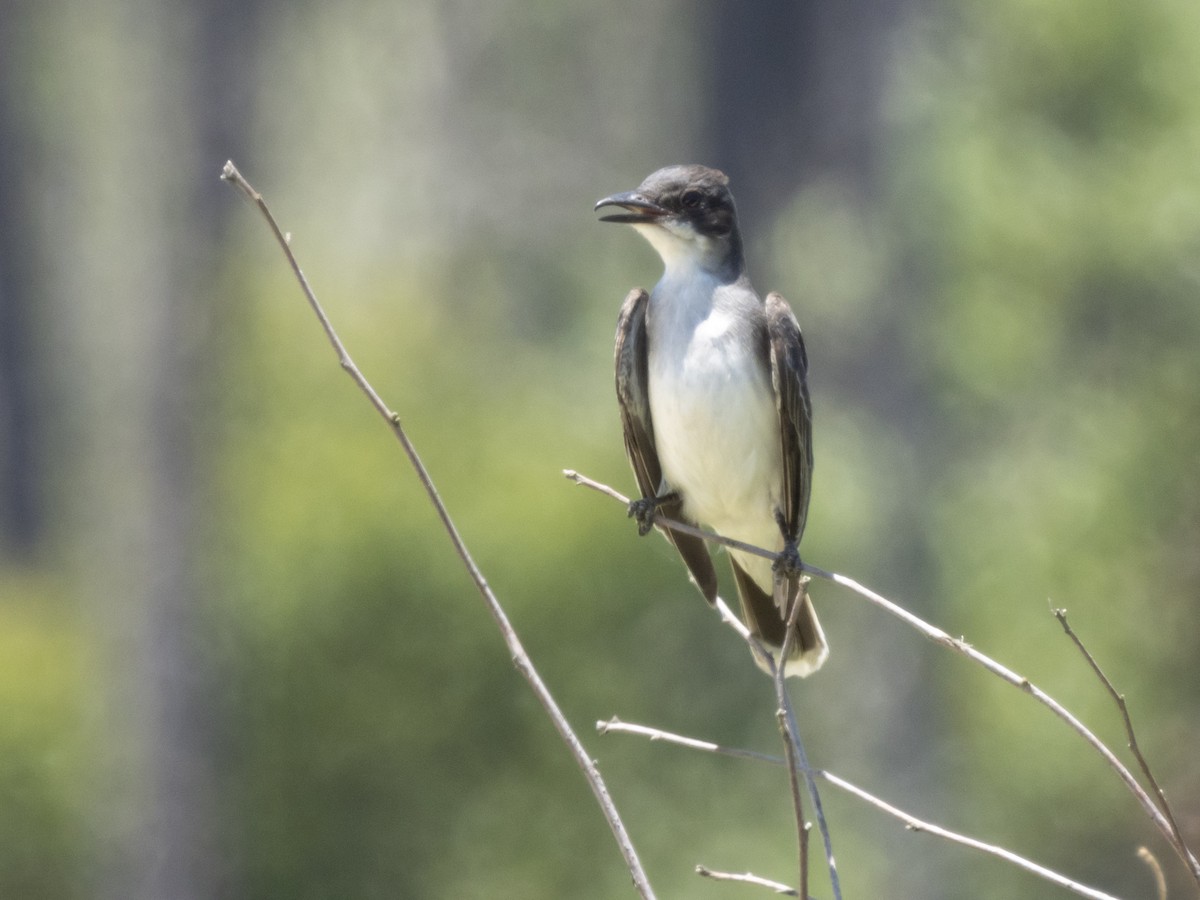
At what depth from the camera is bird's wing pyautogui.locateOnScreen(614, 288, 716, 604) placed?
4938 millimetres

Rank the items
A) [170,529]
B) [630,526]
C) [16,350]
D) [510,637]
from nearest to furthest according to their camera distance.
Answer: [510,637] < [170,529] < [630,526] < [16,350]

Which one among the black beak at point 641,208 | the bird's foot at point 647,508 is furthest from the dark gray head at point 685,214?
the bird's foot at point 647,508

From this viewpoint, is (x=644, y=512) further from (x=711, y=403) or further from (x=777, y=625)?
(x=777, y=625)

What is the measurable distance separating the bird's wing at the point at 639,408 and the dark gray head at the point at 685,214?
157mm

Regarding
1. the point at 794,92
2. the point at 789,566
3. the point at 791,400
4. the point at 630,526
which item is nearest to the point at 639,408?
the point at 791,400

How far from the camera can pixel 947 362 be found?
13078mm

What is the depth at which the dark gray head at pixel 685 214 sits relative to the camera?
493 cm

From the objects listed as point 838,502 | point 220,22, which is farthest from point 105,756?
point 838,502

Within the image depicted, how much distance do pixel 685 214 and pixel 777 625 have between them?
1102 millimetres

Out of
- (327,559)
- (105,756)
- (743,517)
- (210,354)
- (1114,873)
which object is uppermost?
(743,517)

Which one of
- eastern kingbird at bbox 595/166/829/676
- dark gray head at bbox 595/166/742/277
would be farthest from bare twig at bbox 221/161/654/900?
dark gray head at bbox 595/166/742/277

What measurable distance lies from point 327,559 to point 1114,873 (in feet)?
16.3

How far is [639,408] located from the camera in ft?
16.3

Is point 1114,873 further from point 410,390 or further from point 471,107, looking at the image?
point 471,107
